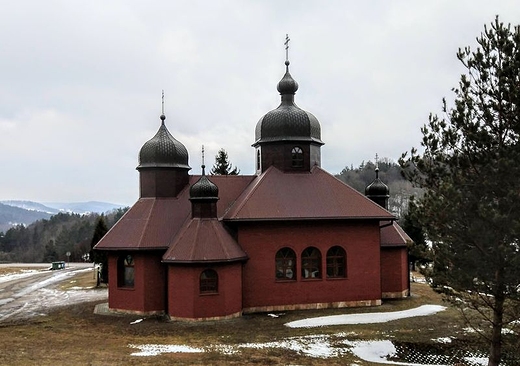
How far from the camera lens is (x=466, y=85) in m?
12.1

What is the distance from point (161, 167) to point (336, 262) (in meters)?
9.28

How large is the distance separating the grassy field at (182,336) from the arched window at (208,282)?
131 cm

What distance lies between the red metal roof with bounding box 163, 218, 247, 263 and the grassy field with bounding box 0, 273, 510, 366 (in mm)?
2525

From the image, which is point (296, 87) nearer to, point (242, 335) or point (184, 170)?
point (184, 170)

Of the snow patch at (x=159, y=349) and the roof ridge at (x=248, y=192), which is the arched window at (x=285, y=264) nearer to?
the roof ridge at (x=248, y=192)

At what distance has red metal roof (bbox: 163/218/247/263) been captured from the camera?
19812 millimetres

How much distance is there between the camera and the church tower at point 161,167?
23531 mm

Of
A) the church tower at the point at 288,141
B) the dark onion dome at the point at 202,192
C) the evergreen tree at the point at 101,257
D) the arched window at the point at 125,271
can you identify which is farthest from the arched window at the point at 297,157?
the evergreen tree at the point at 101,257

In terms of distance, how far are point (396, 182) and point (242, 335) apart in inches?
4308

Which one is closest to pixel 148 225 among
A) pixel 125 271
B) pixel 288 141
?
pixel 125 271

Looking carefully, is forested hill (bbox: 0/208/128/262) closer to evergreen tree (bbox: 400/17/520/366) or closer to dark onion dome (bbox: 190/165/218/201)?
dark onion dome (bbox: 190/165/218/201)

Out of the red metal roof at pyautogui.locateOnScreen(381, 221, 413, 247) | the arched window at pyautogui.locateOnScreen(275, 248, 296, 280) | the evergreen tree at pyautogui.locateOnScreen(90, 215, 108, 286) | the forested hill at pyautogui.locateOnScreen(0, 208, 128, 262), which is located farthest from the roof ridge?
the forested hill at pyautogui.locateOnScreen(0, 208, 128, 262)

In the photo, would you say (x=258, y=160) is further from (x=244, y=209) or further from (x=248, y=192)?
(x=244, y=209)

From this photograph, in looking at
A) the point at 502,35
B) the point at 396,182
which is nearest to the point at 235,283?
the point at 502,35
